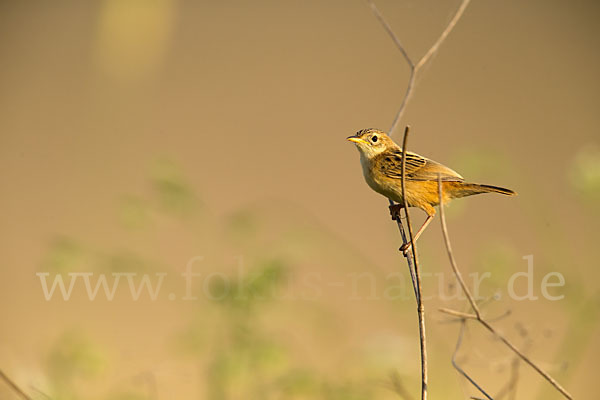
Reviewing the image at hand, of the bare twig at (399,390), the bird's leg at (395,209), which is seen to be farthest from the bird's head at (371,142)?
the bare twig at (399,390)

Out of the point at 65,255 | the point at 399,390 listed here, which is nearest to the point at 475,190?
the point at 399,390

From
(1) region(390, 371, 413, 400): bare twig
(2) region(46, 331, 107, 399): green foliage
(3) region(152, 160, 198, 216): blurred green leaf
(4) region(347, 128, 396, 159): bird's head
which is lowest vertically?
(2) region(46, 331, 107, 399): green foliage

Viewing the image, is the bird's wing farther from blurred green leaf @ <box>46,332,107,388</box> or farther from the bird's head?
blurred green leaf @ <box>46,332,107,388</box>

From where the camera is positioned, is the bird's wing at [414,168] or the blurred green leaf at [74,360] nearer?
the bird's wing at [414,168]

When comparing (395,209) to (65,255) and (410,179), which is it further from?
(65,255)

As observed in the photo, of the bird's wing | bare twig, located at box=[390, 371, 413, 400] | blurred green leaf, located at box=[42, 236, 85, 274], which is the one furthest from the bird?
blurred green leaf, located at box=[42, 236, 85, 274]

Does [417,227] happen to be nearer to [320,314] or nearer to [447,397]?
[320,314]

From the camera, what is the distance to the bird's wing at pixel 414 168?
8.10 feet

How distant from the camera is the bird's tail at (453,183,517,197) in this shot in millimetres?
2449

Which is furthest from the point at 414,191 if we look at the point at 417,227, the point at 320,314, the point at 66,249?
the point at 66,249

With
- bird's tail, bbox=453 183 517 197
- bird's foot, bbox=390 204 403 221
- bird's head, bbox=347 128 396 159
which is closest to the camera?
bird's tail, bbox=453 183 517 197

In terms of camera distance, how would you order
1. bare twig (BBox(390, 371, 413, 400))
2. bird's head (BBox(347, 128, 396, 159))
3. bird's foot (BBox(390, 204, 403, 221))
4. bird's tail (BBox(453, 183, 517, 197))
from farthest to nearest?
bird's head (BBox(347, 128, 396, 159))
bird's foot (BBox(390, 204, 403, 221))
bird's tail (BBox(453, 183, 517, 197))
bare twig (BBox(390, 371, 413, 400))

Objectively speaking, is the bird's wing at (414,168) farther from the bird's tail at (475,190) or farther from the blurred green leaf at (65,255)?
the blurred green leaf at (65,255)

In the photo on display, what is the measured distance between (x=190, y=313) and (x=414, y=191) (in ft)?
3.72
